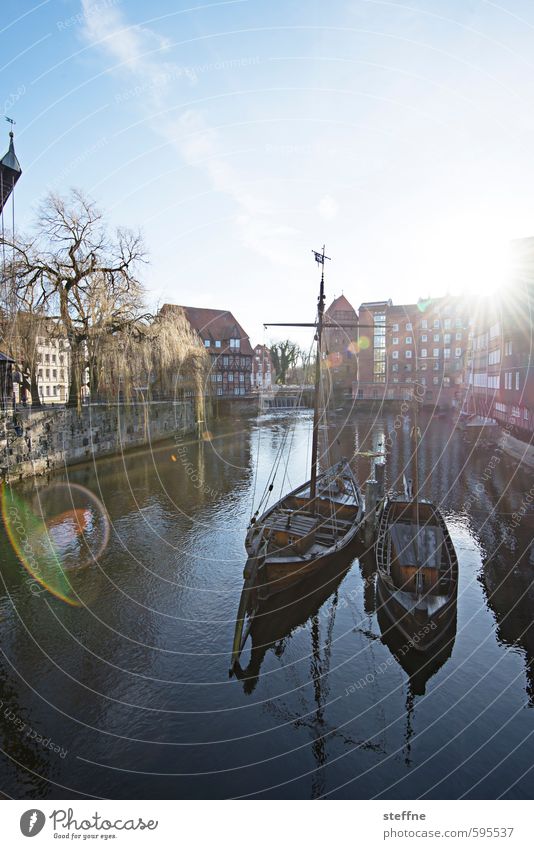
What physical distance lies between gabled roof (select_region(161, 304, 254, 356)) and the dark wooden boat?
219 feet

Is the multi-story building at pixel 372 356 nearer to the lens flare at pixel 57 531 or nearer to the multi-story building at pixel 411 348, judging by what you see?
the multi-story building at pixel 411 348

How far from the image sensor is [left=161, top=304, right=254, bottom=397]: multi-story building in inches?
3027

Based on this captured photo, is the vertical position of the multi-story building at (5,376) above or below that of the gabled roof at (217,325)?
below

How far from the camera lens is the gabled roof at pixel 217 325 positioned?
7700cm

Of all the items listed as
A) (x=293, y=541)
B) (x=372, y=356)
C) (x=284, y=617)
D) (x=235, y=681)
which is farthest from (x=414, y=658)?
(x=372, y=356)

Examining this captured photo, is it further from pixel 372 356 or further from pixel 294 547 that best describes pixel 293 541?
pixel 372 356

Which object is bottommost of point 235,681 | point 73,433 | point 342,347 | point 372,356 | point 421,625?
point 235,681

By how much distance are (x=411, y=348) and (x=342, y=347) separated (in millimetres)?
13828

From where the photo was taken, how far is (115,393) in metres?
32.6

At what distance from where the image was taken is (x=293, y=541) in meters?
13.3

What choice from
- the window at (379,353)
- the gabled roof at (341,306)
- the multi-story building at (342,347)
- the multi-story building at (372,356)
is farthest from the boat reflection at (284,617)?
the gabled roof at (341,306)

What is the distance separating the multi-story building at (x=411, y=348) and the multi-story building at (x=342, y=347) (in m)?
2.78

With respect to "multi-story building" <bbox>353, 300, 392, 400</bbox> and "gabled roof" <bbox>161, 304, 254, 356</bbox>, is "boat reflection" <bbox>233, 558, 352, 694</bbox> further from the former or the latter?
"multi-story building" <bbox>353, 300, 392, 400</bbox>

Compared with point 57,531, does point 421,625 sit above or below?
above
